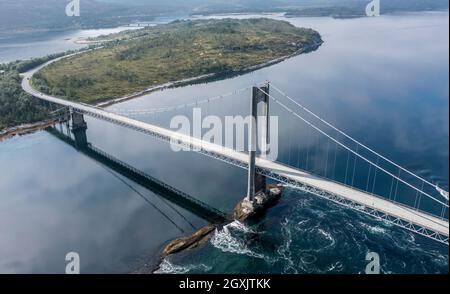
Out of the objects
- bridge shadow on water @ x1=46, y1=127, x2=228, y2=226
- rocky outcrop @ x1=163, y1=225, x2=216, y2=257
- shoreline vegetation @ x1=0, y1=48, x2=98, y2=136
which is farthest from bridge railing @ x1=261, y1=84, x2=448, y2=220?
shoreline vegetation @ x1=0, y1=48, x2=98, y2=136

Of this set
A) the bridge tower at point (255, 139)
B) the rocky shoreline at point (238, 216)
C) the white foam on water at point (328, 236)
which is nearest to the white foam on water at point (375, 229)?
the white foam on water at point (328, 236)

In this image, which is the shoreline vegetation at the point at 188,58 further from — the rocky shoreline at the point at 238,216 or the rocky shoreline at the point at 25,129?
the rocky shoreline at the point at 238,216

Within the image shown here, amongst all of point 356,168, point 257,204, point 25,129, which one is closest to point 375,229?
point 257,204

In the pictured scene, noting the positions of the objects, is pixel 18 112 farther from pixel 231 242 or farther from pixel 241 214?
pixel 231 242

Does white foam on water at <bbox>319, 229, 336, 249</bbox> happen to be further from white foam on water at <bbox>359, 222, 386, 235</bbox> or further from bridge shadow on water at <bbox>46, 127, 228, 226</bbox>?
bridge shadow on water at <bbox>46, 127, 228, 226</bbox>
